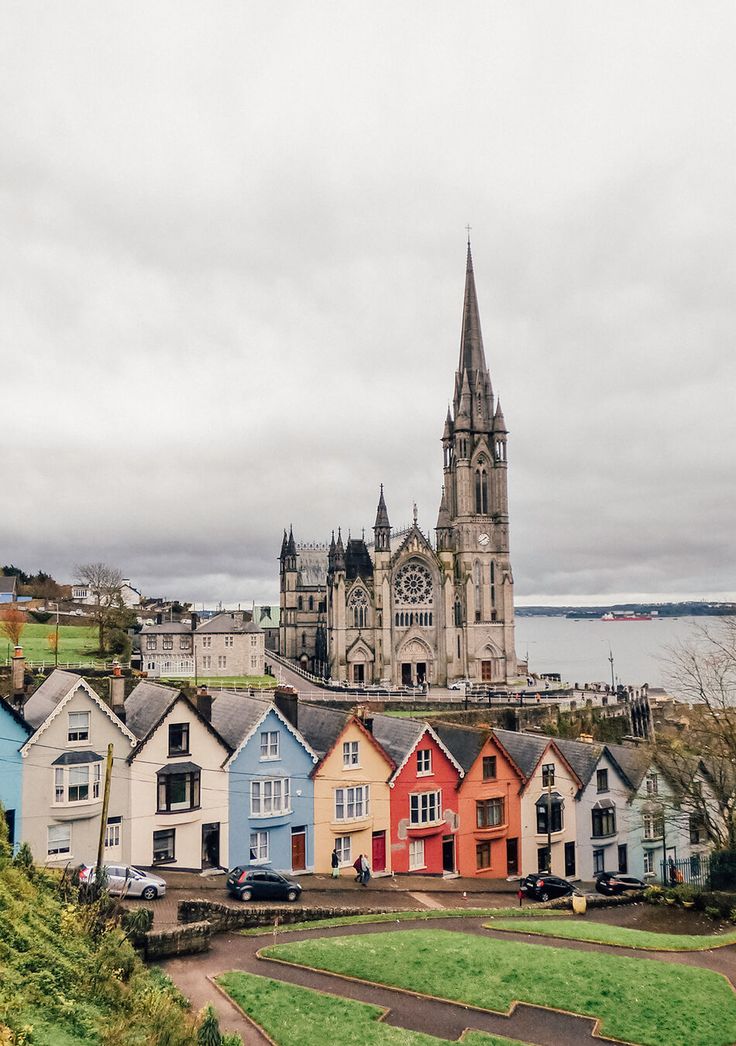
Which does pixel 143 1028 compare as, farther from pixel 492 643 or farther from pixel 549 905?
pixel 492 643

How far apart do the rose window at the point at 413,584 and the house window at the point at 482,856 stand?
4995 centimetres

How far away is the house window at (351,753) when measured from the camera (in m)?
35.3

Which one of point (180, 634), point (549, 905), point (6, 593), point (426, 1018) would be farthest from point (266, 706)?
point (6, 593)

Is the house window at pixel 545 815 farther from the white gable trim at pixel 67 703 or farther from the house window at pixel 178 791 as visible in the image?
the white gable trim at pixel 67 703

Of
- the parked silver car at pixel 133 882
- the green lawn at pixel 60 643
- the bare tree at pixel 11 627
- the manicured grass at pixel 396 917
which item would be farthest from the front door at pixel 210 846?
the green lawn at pixel 60 643

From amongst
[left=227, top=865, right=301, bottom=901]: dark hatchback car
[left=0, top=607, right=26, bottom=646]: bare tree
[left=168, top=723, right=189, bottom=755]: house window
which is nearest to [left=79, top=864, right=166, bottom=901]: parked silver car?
[left=227, top=865, right=301, bottom=901]: dark hatchback car

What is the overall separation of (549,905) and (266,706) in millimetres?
14269

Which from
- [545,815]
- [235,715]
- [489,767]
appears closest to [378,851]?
[489,767]

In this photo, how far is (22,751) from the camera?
29125 millimetres

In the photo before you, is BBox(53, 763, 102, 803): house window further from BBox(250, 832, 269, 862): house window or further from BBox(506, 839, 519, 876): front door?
BBox(506, 839, 519, 876): front door

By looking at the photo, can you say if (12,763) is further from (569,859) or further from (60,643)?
(60,643)

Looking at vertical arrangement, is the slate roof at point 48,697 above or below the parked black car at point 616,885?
above

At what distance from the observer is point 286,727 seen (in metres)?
34.3

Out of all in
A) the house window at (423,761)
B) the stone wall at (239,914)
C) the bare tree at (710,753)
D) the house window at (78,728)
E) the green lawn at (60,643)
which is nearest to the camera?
the stone wall at (239,914)
